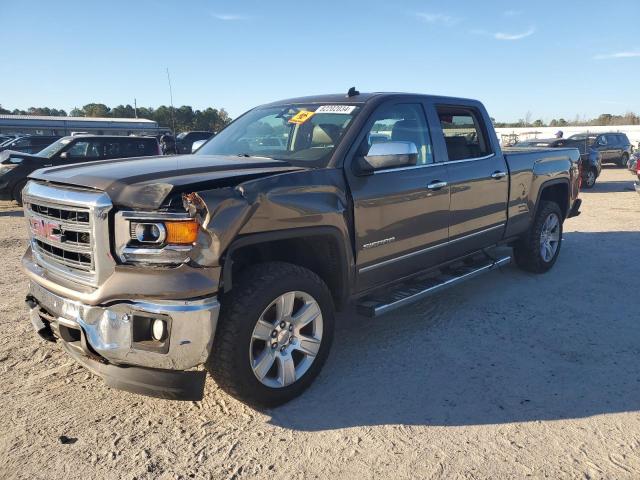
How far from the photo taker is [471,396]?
3344 mm

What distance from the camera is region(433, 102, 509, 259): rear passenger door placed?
15.0 ft

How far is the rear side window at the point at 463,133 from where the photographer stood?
469cm

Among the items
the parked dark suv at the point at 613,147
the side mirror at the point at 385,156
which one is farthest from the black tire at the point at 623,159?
the side mirror at the point at 385,156

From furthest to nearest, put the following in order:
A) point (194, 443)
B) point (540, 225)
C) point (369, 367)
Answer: point (540, 225), point (369, 367), point (194, 443)

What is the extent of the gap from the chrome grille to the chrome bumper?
22 cm

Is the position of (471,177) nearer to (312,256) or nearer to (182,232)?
(312,256)

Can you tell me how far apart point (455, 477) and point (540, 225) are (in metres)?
4.22

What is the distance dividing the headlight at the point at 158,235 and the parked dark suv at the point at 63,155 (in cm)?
A: 970

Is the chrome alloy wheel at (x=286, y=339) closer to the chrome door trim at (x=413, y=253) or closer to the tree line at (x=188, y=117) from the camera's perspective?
the chrome door trim at (x=413, y=253)

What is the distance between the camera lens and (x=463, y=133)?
5047 mm

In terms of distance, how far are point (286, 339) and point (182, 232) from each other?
3.28 feet

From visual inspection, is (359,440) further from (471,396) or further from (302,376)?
(471,396)

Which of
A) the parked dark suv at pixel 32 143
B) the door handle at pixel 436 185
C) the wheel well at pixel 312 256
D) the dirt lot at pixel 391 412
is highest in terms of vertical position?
the parked dark suv at pixel 32 143

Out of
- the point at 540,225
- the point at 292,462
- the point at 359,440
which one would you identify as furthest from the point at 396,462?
the point at 540,225
